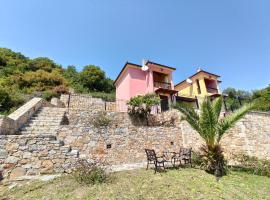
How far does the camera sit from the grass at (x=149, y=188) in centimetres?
431

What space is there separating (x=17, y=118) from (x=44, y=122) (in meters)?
1.58

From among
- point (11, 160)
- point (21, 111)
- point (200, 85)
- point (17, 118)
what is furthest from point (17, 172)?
point (200, 85)

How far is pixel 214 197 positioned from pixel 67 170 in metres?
4.91

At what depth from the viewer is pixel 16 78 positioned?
19156mm

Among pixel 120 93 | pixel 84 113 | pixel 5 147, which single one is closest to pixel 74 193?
pixel 5 147

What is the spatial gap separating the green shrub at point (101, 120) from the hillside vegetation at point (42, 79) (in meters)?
6.51

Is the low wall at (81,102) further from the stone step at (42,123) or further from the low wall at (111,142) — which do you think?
the stone step at (42,123)

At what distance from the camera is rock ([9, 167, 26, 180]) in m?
5.44

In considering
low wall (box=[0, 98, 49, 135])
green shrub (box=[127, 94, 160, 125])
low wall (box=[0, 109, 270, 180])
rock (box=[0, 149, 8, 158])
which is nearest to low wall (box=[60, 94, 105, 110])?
low wall (box=[0, 109, 270, 180])

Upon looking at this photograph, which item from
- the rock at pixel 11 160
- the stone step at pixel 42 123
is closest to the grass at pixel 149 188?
the rock at pixel 11 160

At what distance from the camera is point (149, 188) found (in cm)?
484

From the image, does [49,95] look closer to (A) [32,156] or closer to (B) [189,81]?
(A) [32,156]

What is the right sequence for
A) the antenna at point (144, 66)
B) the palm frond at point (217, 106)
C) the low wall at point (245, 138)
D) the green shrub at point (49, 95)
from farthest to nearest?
the antenna at point (144, 66) < the green shrub at point (49, 95) < the low wall at point (245, 138) < the palm frond at point (217, 106)

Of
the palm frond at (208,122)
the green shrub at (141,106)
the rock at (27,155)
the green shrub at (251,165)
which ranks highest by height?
the green shrub at (141,106)
